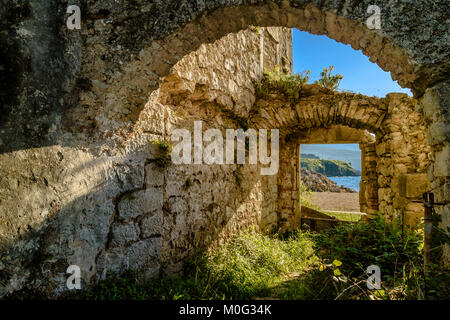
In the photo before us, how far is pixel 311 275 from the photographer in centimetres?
268

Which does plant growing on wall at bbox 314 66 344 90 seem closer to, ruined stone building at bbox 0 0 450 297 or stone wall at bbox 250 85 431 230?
stone wall at bbox 250 85 431 230

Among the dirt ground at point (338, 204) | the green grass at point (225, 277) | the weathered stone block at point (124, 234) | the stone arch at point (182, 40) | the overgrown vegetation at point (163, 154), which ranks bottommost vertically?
the dirt ground at point (338, 204)

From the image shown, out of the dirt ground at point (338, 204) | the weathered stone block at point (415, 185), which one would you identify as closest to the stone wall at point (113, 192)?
the weathered stone block at point (415, 185)

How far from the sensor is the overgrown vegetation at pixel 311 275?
165 centimetres

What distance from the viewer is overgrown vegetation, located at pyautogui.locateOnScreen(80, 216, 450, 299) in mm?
1650

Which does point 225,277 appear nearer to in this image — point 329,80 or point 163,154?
point 163,154

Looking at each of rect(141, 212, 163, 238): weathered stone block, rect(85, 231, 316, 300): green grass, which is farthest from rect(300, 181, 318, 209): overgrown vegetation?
rect(141, 212, 163, 238): weathered stone block

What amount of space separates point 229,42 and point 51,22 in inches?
90.6

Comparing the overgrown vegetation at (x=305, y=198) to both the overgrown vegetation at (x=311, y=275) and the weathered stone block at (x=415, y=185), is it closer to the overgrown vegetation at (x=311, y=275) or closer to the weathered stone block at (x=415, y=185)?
the weathered stone block at (x=415, y=185)

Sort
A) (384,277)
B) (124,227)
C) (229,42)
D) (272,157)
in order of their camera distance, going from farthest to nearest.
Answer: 1. (272,157)
2. (229,42)
3. (384,277)
4. (124,227)

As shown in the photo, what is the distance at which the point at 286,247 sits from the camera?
13.6 feet
